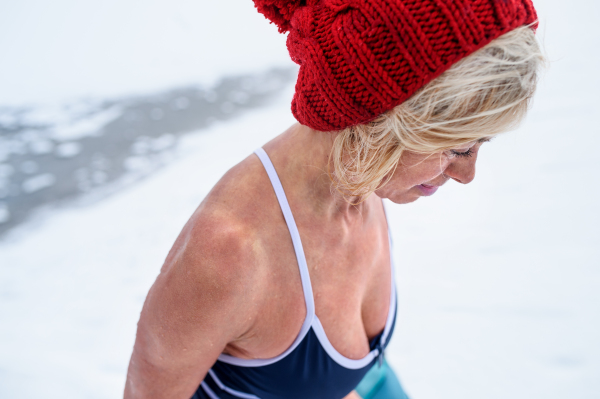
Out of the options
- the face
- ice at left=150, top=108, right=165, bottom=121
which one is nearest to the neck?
the face

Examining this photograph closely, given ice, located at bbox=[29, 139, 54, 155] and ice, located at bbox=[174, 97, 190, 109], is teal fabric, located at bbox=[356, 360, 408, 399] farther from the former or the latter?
ice, located at bbox=[174, 97, 190, 109]

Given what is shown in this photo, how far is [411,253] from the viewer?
2463mm

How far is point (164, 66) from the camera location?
3.75m

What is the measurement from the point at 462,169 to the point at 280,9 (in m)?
0.44

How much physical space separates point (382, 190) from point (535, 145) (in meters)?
2.73

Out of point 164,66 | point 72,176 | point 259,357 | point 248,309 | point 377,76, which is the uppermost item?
point 164,66

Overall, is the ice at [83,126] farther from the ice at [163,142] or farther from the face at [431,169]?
the face at [431,169]

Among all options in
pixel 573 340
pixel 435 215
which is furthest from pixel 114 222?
pixel 573 340

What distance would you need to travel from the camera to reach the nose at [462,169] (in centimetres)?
82

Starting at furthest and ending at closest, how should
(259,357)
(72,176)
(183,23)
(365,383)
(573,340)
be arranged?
(183,23), (72,176), (573,340), (365,383), (259,357)

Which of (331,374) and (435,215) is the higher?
(331,374)

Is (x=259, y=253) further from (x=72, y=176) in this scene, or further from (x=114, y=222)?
(x=72, y=176)

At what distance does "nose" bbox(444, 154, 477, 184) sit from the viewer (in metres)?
0.82

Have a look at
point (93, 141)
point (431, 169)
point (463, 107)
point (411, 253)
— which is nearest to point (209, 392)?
point (431, 169)
